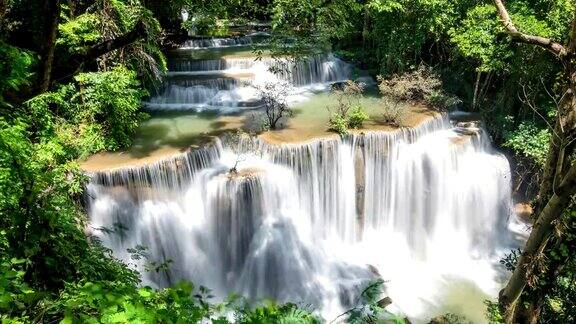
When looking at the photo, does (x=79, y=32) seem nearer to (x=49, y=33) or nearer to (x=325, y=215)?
(x=49, y=33)

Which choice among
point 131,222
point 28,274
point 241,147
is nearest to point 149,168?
point 131,222

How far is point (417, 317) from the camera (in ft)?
31.1

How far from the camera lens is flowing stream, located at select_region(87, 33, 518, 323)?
949 cm

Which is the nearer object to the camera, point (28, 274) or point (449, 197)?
point (28, 274)

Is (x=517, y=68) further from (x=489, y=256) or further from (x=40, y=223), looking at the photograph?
(x=40, y=223)

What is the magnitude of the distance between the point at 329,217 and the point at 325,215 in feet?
0.41

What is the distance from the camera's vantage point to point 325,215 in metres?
11.1

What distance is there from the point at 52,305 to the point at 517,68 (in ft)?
40.6

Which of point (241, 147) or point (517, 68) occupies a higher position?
point (517, 68)

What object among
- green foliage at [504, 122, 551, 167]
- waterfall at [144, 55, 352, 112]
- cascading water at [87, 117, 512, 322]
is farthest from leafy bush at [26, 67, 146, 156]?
green foliage at [504, 122, 551, 167]

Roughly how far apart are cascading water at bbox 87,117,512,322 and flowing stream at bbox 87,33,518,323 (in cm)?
3

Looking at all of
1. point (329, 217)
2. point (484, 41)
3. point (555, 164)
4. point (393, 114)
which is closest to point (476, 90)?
point (484, 41)

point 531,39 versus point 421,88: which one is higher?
point 531,39

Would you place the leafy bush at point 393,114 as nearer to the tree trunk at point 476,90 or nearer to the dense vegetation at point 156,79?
the dense vegetation at point 156,79
